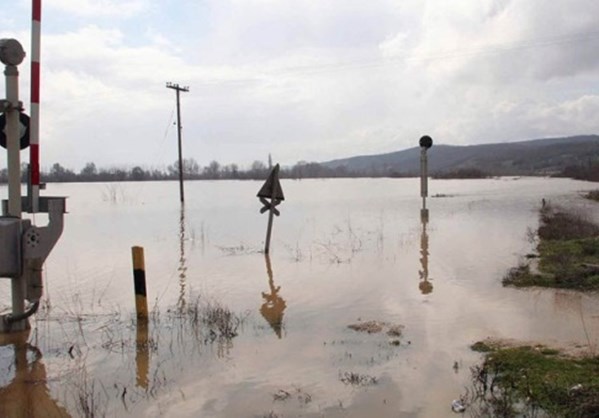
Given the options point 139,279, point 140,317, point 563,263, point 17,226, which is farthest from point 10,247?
point 563,263

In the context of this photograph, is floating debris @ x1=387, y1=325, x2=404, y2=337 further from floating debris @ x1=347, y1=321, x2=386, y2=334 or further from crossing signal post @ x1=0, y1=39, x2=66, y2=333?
crossing signal post @ x1=0, y1=39, x2=66, y2=333

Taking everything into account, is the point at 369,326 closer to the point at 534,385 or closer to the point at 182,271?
the point at 534,385

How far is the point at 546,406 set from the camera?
204 inches

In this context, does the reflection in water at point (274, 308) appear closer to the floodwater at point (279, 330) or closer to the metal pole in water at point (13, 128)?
the floodwater at point (279, 330)

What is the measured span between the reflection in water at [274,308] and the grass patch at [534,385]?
3113mm

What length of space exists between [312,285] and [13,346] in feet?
19.0

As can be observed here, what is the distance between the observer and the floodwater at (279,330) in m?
5.97

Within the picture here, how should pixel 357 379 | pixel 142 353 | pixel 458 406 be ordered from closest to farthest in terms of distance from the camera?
1. pixel 458 406
2. pixel 357 379
3. pixel 142 353

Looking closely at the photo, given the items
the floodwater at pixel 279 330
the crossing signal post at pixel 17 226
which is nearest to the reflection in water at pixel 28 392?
the floodwater at pixel 279 330

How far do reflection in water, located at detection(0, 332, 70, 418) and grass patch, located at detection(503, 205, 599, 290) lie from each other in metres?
8.24

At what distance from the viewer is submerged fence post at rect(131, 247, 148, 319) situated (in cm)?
862

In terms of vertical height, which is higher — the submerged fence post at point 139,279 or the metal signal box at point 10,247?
the metal signal box at point 10,247

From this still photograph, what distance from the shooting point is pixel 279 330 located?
8.54 metres

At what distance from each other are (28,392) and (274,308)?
14.8 ft
